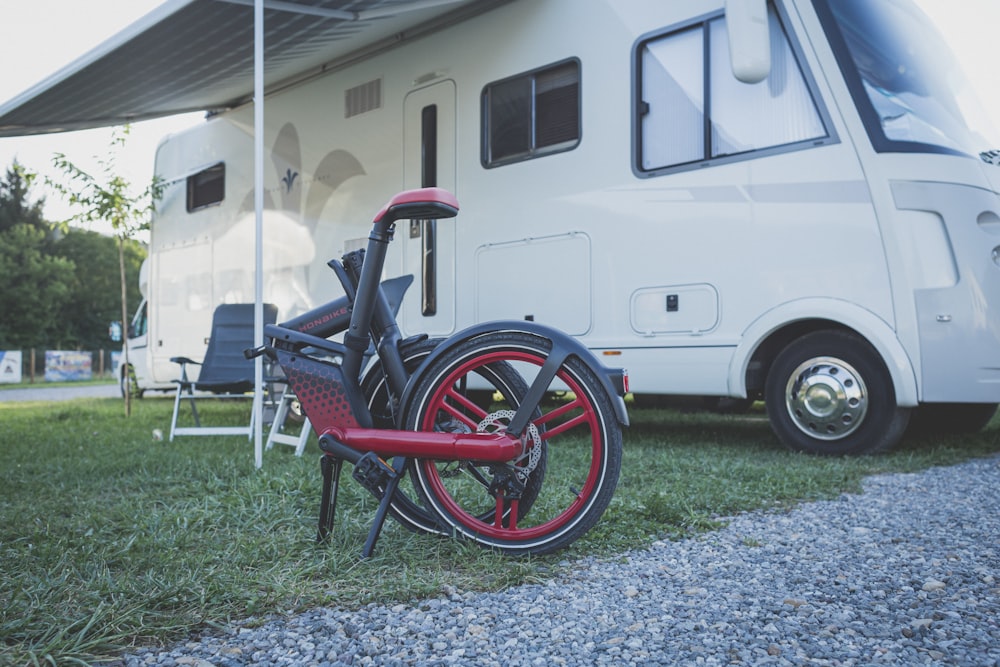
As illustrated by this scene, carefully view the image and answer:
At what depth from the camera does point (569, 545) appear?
269 cm

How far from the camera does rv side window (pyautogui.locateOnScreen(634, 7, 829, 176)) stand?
189 inches

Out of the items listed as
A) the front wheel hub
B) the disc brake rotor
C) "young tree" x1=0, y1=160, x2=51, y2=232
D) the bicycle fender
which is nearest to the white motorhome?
the front wheel hub

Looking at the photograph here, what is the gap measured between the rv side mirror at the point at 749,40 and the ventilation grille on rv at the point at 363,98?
3.16m

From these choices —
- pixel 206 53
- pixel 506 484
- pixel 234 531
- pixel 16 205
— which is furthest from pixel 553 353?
pixel 16 205

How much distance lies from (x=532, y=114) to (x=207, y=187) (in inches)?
167

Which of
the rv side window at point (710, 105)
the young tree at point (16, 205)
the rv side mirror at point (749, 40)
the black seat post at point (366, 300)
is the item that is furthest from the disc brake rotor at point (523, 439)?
the young tree at point (16, 205)

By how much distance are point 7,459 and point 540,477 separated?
384cm

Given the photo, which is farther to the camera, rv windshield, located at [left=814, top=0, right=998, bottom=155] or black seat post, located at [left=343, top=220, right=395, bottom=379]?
rv windshield, located at [left=814, top=0, right=998, bottom=155]

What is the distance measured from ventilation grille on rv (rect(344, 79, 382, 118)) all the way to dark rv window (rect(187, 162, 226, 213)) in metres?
2.01

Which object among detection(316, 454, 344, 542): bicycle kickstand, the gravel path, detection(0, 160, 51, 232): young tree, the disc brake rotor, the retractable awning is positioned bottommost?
the gravel path

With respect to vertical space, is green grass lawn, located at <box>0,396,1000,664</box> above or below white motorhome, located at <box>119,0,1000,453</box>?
below

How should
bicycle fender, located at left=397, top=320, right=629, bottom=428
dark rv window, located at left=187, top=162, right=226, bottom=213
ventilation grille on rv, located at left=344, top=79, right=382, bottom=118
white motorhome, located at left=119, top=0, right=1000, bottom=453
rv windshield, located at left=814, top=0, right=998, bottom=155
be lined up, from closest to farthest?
bicycle fender, located at left=397, top=320, right=629, bottom=428
white motorhome, located at left=119, top=0, right=1000, bottom=453
rv windshield, located at left=814, top=0, right=998, bottom=155
ventilation grille on rv, located at left=344, top=79, right=382, bottom=118
dark rv window, located at left=187, top=162, right=226, bottom=213

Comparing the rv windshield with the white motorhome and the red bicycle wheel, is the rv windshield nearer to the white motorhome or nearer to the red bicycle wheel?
the white motorhome

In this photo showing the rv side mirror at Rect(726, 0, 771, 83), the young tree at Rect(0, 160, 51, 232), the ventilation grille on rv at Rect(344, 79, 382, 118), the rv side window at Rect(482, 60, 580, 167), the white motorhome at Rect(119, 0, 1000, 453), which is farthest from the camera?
the young tree at Rect(0, 160, 51, 232)
